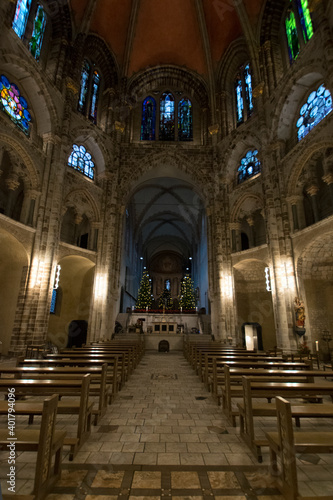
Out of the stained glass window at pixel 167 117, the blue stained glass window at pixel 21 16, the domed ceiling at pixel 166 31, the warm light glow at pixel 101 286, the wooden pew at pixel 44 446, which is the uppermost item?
the domed ceiling at pixel 166 31

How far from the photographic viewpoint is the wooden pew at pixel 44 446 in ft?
8.30

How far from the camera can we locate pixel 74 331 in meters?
18.9

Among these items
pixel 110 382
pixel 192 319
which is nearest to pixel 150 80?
pixel 192 319

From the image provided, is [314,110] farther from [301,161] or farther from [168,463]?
[168,463]

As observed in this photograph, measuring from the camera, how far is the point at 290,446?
2646mm

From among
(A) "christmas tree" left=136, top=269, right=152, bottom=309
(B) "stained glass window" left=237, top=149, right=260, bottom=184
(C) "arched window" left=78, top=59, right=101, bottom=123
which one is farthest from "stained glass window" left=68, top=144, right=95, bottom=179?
(A) "christmas tree" left=136, top=269, right=152, bottom=309

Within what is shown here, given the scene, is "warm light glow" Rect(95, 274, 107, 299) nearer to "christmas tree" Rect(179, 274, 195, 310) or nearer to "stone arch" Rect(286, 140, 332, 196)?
"christmas tree" Rect(179, 274, 195, 310)

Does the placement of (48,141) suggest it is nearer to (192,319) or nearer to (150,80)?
(150,80)

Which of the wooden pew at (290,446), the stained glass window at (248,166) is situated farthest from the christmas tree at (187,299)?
the wooden pew at (290,446)

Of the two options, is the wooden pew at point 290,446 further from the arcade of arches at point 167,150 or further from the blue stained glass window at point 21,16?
the blue stained glass window at point 21,16

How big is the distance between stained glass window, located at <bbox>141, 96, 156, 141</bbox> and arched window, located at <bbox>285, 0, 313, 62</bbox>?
12.0m

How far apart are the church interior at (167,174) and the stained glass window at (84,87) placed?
163 mm

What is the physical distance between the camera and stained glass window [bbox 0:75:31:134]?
14.1 meters

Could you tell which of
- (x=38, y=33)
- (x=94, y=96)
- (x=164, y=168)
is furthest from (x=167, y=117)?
(x=38, y=33)
